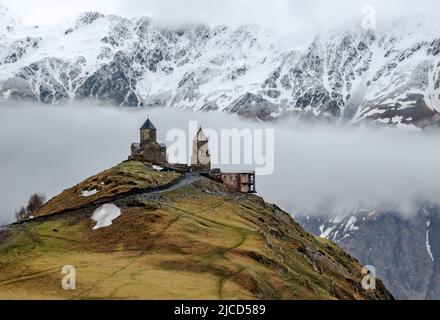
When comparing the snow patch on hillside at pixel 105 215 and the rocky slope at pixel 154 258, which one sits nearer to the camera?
the rocky slope at pixel 154 258

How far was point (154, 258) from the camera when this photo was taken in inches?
6093

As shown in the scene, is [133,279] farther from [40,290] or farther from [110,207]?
[110,207]

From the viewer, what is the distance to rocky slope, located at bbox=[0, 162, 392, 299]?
134625mm

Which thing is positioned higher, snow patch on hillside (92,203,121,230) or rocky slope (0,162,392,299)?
snow patch on hillside (92,203,121,230)

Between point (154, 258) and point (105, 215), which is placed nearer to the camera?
point (154, 258)

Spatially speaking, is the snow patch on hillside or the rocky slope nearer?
the rocky slope

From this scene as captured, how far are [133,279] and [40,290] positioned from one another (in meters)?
15.2

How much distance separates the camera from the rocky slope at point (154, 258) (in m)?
135

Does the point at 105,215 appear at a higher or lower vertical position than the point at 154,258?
higher

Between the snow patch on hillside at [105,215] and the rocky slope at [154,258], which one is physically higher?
the snow patch on hillside at [105,215]

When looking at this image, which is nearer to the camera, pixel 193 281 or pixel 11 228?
pixel 193 281

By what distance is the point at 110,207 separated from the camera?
627 feet
